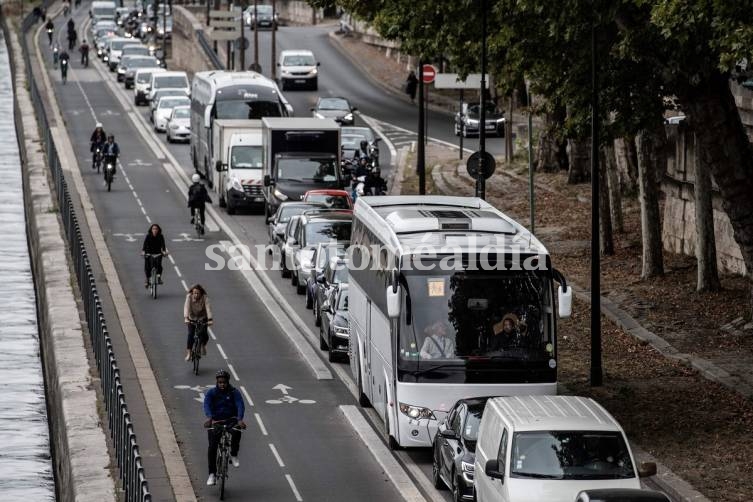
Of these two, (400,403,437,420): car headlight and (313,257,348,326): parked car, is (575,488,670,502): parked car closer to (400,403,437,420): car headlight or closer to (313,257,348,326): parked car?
(400,403,437,420): car headlight

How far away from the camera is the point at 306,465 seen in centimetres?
2173

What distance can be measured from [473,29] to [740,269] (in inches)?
286

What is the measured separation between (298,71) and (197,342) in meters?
58.0

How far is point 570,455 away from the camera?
57.3ft

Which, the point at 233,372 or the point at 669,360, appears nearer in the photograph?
the point at 669,360

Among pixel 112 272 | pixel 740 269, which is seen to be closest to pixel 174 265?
pixel 112 272

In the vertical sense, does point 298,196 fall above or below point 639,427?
above

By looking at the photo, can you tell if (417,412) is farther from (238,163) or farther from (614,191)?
(238,163)

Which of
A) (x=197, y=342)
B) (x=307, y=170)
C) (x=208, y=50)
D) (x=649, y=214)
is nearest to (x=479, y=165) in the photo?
(x=649, y=214)

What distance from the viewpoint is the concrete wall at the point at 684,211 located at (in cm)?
3456

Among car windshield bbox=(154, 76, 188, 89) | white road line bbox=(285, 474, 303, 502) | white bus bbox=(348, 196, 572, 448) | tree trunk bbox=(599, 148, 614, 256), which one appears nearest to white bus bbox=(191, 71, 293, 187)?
tree trunk bbox=(599, 148, 614, 256)

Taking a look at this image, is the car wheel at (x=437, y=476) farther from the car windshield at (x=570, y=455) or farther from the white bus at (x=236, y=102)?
the white bus at (x=236, y=102)

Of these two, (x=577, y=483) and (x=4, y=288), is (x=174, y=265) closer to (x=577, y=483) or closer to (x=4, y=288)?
(x=4, y=288)

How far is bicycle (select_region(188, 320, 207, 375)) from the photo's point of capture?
27.0 meters
